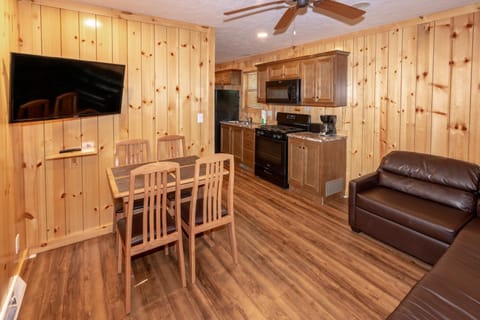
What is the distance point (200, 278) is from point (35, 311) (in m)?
1.24

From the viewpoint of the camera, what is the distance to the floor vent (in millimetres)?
1946

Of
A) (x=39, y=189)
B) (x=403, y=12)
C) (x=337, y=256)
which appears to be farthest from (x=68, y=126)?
(x=403, y=12)

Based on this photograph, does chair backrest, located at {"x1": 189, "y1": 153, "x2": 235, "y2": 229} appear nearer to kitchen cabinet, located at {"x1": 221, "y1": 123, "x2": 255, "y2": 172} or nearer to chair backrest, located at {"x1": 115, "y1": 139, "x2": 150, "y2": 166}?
chair backrest, located at {"x1": 115, "y1": 139, "x2": 150, "y2": 166}

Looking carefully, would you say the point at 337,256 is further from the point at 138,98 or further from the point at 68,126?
the point at 68,126

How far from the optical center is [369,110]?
167 inches

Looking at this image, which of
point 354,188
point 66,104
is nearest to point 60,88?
point 66,104

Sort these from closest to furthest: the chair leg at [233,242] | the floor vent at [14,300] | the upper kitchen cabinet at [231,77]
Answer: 1. the floor vent at [14,300]
2. the chair leg at [233,242]
3. the upper kitchen cabinet at [231,77]

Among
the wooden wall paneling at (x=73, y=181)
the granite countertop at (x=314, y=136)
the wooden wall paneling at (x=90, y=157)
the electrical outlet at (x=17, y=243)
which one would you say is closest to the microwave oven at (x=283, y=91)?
the granite countertop at (x=314, y=136)

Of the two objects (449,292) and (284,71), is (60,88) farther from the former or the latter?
(284,71)

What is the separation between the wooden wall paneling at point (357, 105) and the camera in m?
4.25

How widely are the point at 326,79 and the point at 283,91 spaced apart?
94cm

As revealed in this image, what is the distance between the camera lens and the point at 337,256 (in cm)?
288

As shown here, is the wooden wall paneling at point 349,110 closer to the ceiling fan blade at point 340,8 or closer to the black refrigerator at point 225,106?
the ceiling fan blade at point 340,8

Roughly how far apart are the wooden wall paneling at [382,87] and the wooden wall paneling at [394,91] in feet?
0.10
